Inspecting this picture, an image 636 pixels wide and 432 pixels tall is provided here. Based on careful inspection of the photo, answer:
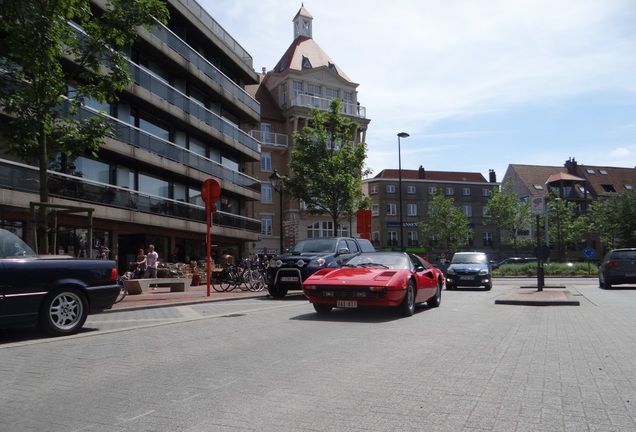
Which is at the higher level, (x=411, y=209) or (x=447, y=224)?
(x=411, y=209)

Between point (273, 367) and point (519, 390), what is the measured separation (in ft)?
7.99

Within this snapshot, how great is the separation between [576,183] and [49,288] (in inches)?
3507

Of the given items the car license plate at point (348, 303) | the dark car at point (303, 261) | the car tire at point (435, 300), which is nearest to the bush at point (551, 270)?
the dark car at point (303, 261)

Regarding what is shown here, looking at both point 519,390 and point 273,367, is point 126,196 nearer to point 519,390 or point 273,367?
point 273,367

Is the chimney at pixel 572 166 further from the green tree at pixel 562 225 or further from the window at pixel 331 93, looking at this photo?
the window at pixel 331 93

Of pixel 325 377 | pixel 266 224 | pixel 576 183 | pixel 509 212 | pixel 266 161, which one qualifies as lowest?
pixel 325 377

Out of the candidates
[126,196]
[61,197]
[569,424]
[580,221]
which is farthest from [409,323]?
[580,221]

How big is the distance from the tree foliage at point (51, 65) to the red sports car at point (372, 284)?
6.71 meters

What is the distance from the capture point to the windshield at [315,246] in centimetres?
1705

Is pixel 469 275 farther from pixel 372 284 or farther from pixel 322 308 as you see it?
pixel 372 284

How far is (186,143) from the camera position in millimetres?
33312

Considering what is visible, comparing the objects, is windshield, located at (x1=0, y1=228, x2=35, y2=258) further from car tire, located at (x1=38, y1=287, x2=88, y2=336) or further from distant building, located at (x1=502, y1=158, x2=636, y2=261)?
distant building, located at (x1=502, y1=158, x2=636, y2=261)

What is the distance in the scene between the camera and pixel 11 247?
27.2ft

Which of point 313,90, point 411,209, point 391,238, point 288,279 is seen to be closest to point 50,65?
point 288,279
